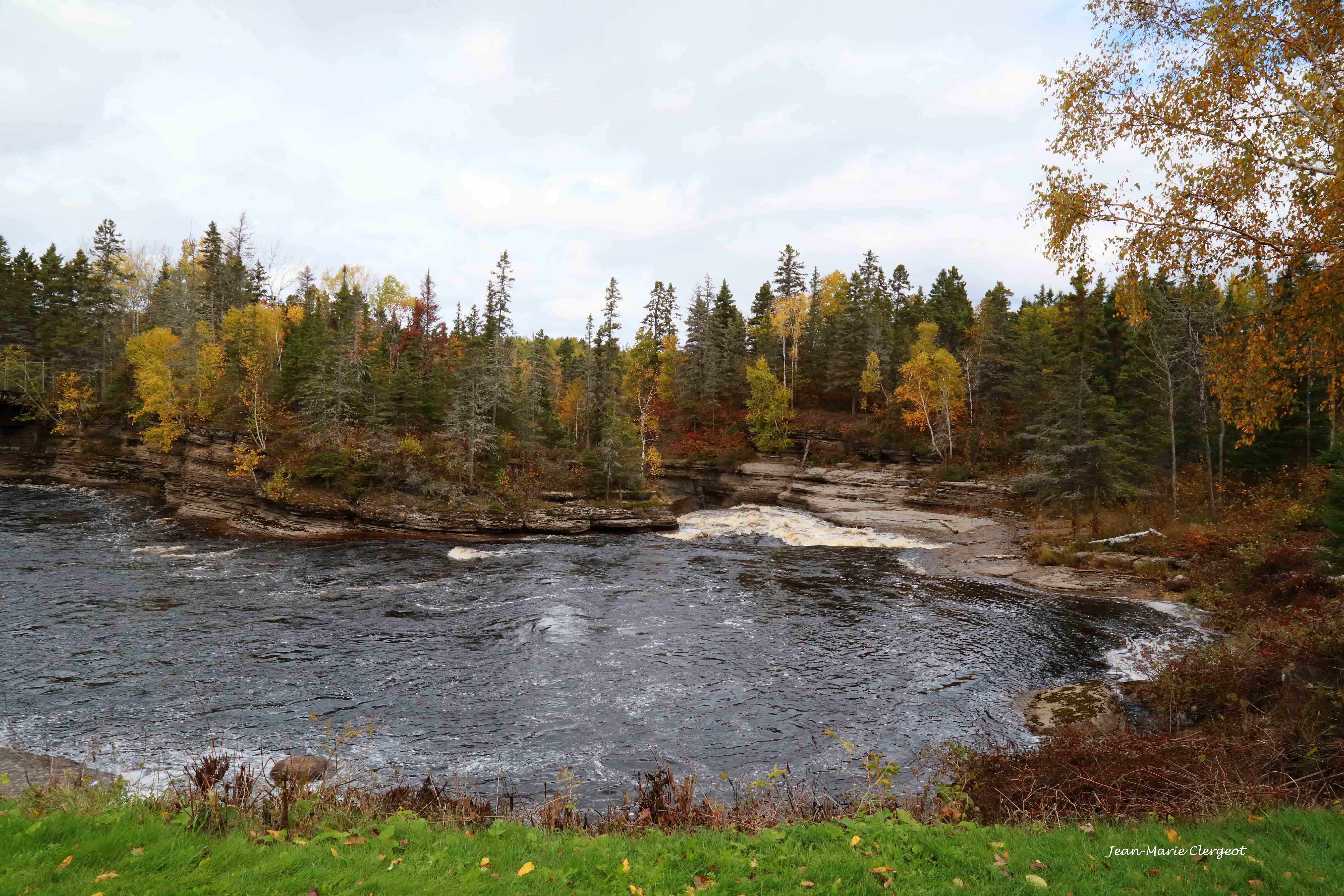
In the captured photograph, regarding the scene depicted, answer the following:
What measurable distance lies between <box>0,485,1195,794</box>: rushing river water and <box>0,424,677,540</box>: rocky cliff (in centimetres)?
700

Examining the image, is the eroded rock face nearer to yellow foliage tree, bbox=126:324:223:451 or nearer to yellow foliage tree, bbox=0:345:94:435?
yellow foliage tree, bbox=126:324:223:451

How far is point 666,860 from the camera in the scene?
21.4 feet

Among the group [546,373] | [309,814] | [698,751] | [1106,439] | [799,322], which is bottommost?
[698,751]

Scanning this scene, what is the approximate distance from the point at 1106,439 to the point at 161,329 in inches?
2469

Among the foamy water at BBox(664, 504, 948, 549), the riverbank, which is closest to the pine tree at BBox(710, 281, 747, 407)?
the riverbank

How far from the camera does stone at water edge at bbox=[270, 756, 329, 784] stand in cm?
866

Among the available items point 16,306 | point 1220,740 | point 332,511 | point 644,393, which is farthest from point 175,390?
point 1220,740

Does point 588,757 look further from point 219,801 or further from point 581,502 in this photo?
point 581,502

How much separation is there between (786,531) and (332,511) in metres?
26.7

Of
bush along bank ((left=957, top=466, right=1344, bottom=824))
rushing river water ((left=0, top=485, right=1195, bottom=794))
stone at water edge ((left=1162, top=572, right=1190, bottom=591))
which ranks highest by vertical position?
bush along bank ((left=957, top=466, right=1344, bottom=824))

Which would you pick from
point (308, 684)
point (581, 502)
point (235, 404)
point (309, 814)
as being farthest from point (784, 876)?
point (235, 404)

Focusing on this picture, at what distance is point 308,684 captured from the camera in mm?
15484

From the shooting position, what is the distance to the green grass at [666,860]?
5.58m

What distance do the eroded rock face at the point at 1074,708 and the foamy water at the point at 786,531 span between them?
20.3 metres
